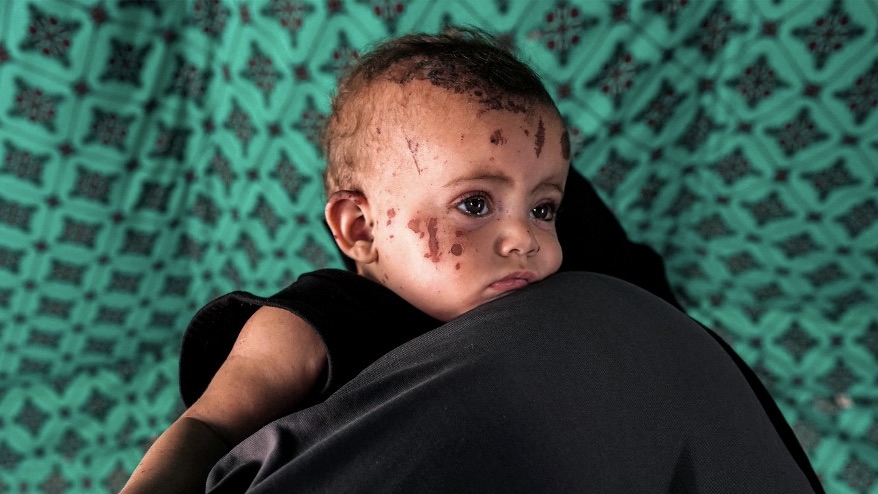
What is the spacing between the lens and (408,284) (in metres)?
0.71

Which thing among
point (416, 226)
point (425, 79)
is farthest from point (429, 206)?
point (425, 79)

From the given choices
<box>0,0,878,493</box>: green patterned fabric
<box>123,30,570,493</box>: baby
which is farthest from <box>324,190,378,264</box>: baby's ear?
<box>0,0,878,493</box>: green patterned fabric

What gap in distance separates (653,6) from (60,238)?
3.48ft

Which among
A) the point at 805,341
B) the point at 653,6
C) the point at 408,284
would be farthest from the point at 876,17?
the point at 408,284

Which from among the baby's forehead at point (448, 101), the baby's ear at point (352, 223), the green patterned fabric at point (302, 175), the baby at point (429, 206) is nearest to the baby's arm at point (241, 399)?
the baby at point (429, 206)

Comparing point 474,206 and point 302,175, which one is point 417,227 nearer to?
point 474,206

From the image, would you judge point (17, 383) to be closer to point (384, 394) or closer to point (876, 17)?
point (384, 394)

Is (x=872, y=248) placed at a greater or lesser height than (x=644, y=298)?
greater

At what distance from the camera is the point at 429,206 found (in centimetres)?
69

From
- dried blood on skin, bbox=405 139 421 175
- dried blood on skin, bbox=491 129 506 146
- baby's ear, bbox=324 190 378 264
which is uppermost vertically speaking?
dried blood on skin, bbox=491 129 506 146

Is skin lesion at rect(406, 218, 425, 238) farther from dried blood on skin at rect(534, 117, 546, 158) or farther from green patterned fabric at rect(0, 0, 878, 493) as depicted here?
green patterned fabric at rect(0, 0, 878, 493)

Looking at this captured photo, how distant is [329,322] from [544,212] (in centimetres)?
30

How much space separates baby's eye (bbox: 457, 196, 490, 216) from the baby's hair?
0.10 m

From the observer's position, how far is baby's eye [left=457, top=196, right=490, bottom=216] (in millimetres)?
688
